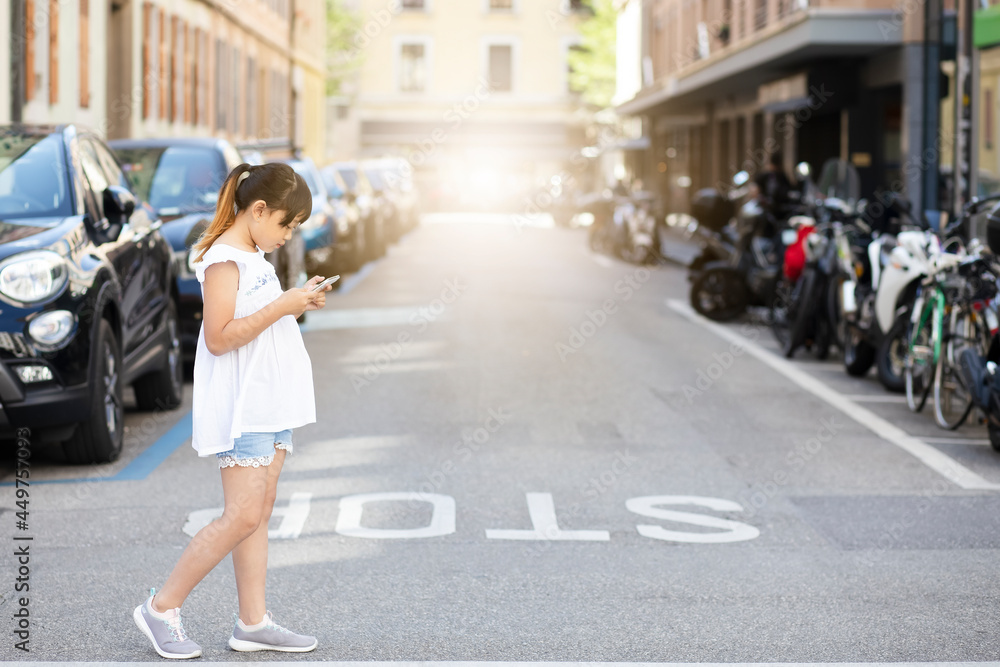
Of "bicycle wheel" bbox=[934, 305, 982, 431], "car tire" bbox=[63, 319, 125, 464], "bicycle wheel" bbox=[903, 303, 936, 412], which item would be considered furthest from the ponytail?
"bicycle wheel" bbox=[903, 303, 936, 412]

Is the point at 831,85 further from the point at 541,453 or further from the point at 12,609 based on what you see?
the point at 12,609

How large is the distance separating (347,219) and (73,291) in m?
15.6

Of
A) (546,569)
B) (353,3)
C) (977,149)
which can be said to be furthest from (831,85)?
(353,3)

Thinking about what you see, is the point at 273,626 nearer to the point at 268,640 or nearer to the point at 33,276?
the point at 268,640

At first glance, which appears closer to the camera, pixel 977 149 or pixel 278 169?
pixel 278 169

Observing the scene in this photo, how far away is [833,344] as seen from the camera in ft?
A: 43.0

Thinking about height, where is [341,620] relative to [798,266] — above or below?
below

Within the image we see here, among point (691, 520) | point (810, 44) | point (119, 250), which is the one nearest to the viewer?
point (691, 520)

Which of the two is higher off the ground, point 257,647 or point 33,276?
point 33,276

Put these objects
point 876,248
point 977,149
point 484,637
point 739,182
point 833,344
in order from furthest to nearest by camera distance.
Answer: point 977,149, point 739,182, point 833,344, point 876,248, point 484,637

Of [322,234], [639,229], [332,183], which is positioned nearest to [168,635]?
[322,234]

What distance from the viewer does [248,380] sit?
4.25 m

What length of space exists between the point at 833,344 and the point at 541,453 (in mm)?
5635

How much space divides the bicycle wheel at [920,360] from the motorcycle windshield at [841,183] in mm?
3146
